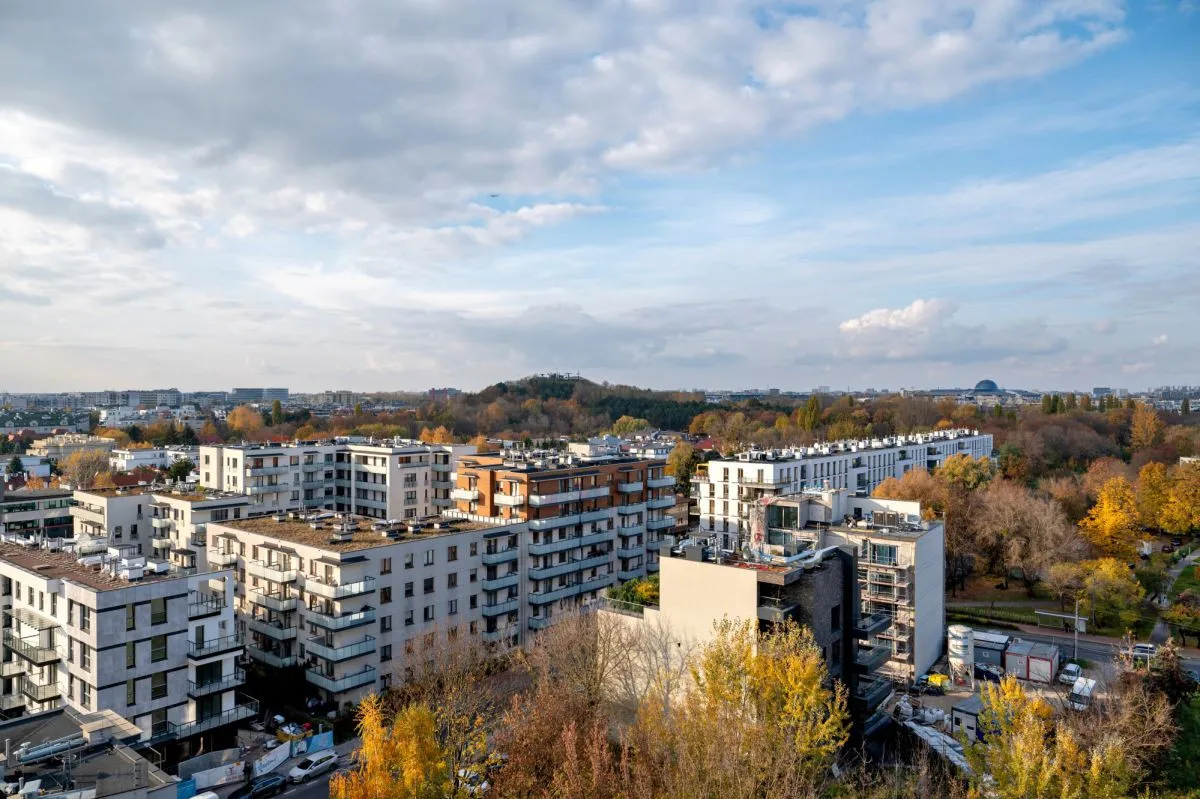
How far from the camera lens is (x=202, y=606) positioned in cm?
3117

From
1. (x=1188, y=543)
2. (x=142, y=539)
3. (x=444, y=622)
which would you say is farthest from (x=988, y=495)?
(x=142, y=539)

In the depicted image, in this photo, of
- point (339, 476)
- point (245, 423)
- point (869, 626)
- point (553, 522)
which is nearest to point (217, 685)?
point (553, 522)

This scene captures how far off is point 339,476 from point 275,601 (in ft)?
95.8

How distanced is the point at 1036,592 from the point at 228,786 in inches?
2167

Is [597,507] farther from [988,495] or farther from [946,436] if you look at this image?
[946,436]

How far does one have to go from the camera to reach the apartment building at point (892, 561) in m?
40.0

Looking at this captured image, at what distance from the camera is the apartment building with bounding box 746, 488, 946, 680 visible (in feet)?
131

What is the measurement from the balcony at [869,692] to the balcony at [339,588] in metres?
21.8

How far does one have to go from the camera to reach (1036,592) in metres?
56.1

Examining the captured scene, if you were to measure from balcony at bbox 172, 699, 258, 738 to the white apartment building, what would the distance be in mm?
57006

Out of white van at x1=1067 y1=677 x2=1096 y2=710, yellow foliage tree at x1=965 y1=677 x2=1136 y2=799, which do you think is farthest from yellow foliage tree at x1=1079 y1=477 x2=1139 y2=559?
yellow foliage tree at x1=965 y1=677 x2=1136 y2=799

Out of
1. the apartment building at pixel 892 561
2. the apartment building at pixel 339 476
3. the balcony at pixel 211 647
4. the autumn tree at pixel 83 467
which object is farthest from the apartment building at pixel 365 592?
the autumn tree at pixel 83 467

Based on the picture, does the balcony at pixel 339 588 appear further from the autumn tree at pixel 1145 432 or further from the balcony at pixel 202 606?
the autumn tree at pixel 1145 432

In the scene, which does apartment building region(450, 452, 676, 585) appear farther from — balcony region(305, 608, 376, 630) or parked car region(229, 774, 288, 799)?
parked car region(229, 774, 288, 799)
